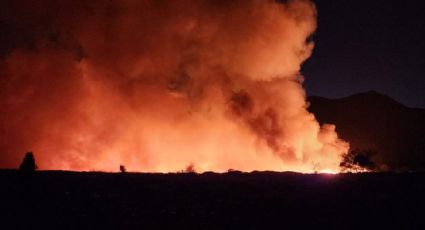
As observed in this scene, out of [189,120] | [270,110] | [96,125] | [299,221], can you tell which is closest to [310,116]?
[270,110]

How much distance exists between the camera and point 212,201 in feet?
46.0

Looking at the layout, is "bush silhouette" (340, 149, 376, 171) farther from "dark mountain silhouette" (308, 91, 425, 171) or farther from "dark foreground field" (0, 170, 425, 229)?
"dark mountain silhouette" (308, 91, 425, 171)

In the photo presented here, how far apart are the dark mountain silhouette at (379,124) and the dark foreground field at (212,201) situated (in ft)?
126

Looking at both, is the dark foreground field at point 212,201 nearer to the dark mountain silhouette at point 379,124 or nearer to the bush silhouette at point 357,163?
the bush silhouette at point 357,163

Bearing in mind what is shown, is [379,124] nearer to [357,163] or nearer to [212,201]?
[357,163]

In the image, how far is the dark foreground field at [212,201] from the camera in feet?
40.2

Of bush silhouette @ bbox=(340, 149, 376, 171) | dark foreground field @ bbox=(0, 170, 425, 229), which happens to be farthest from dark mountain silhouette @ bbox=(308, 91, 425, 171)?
dark foreground field @ bbox=(0, 170, 425, 229)

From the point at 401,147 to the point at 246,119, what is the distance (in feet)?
83.2

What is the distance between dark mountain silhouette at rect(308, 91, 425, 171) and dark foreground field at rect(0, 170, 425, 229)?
3838 cm

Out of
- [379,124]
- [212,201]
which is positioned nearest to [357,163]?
[212,201]

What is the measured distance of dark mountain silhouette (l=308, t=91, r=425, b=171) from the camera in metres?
56.2

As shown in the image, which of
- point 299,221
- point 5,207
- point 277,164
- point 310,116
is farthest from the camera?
point 310,116

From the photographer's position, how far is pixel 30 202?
13867 millimetres

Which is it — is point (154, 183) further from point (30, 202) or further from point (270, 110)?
point (270, 110)
